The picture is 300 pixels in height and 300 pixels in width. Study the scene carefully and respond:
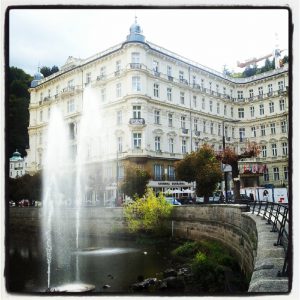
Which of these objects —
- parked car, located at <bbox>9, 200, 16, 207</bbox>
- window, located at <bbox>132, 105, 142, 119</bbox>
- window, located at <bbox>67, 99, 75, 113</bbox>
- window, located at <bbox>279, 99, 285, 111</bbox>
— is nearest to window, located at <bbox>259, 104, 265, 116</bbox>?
window, located at <bbox>279, 99, 285, 111</bbox>

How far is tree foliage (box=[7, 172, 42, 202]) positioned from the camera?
178 inches

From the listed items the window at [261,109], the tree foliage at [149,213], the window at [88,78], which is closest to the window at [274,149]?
the window at [261,109]

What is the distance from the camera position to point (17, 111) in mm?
4656

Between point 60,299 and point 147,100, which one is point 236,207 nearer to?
point 147,100

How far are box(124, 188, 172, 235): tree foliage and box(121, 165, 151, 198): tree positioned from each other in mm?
121

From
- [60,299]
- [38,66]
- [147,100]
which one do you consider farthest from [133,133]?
[60,299]

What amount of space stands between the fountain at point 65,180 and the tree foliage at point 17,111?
Answer: 0.62m

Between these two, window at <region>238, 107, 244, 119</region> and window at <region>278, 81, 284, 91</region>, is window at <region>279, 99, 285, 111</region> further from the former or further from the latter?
window at <region>238, 107, 244, 119</region>

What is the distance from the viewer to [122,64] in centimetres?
564

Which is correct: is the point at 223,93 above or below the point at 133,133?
above

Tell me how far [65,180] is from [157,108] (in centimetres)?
171

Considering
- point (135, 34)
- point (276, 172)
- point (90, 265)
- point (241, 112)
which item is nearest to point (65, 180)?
point (90, 265)

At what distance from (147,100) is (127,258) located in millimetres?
2327

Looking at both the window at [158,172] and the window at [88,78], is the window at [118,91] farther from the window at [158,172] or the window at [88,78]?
the window at [158,172]
